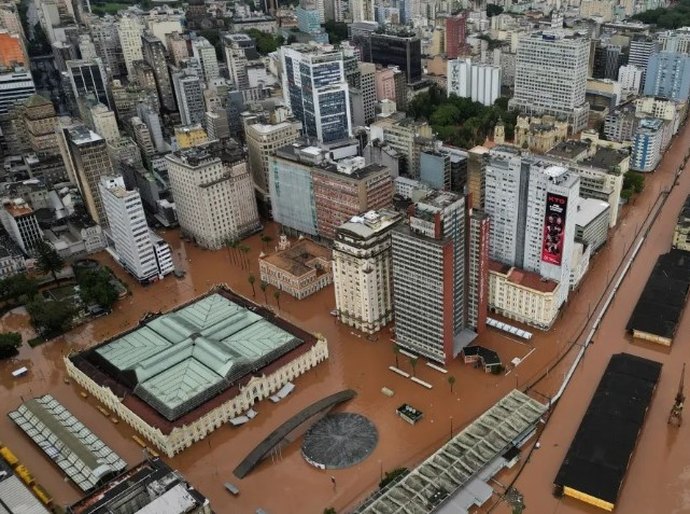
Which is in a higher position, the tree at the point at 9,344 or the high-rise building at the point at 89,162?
the high-rise building at the point at 89,162

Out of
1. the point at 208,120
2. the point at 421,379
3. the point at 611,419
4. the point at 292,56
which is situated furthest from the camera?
the point at 208,120

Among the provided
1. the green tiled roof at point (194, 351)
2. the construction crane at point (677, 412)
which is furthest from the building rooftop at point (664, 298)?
the green tiled roof at point (194, 351)

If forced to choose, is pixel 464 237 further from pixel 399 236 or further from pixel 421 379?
pixel 421 379

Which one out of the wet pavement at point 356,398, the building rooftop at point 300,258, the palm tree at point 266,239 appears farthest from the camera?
the palm tree at point 266,239

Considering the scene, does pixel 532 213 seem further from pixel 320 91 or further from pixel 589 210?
pixel 320 91

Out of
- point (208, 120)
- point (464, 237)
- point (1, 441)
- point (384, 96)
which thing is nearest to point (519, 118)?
point (384, 96)

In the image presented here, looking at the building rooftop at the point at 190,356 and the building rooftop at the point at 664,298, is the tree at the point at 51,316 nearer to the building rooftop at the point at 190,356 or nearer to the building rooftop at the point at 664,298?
the building rooftop at the point at 190,356

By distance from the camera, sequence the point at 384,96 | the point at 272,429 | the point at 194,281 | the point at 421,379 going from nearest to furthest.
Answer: the point at 272,429
the point at 421,379
the point at 194,281
the point at 384,96
